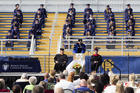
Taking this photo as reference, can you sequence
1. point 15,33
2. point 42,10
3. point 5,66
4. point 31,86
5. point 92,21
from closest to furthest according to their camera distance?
point 31,86
point 5,66
point 15,33
point 92,21
point 42,10

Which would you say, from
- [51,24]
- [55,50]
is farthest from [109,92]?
[51,24]

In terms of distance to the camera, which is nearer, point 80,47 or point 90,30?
point 80,47

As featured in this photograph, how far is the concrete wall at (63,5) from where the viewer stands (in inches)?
1303

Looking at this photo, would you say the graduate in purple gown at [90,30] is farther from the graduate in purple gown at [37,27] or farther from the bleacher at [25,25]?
the graduate in purple gown at [37,27]

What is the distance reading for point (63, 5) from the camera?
3369cm

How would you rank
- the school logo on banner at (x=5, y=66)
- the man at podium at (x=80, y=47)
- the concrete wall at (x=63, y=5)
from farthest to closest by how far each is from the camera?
1. the concrete wall at (x=63, y=5)
2. the man at podium at (x=80, y=47)
3. the school logo on banner at (x=5, y=66)

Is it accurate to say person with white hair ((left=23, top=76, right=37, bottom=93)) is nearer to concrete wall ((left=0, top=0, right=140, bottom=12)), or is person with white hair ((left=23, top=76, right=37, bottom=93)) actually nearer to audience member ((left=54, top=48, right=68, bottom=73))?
audience member ((left=54, top=48, right=68, bottom=73))

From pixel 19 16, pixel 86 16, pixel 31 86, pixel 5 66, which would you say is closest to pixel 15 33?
pixel 19 16

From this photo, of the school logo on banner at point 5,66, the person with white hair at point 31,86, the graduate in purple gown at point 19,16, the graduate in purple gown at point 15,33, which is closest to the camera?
the person with white hair at point 31,86

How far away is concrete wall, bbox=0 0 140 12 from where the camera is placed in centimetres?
3309

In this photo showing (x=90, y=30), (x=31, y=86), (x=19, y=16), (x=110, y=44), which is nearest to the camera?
(x=31, y=86)

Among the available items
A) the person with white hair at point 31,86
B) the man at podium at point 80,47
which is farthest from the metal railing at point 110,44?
the person with white hair at point 31,86

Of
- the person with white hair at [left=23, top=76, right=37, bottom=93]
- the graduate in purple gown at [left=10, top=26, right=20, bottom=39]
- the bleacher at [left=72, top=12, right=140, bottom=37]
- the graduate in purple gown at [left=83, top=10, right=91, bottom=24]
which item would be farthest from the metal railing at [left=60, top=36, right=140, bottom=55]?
the person with white hair at [left=23, top=76, right=37, bottom=93]

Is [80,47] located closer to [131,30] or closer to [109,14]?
[131,30]
